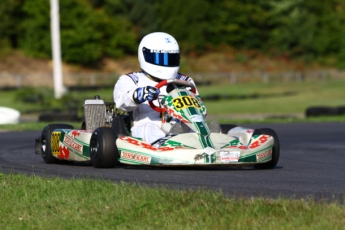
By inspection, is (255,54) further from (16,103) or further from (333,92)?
(16,103)

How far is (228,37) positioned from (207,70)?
597cm

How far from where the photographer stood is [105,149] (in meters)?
7.80

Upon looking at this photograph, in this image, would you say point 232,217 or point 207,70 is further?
point 207,70

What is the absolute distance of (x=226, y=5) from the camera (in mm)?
62656

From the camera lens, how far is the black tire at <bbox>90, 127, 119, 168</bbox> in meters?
7.81

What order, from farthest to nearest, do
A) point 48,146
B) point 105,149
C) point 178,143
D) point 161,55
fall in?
point 48,146 → point 161,55 → point 105,149 → point 178,143

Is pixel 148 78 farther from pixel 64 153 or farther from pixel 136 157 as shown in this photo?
pixel 136 157

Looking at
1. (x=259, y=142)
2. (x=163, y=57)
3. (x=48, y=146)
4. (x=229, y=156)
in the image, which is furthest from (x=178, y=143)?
(x=48, y=146)

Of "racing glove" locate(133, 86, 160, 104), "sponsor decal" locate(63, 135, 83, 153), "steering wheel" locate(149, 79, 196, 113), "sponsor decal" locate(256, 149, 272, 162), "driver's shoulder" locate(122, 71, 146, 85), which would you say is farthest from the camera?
"driver's shoulder" locate(122, 71, 146, 85)

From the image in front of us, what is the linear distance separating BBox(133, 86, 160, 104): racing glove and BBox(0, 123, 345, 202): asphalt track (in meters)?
0.65

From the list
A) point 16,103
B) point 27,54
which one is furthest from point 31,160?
point 27,54

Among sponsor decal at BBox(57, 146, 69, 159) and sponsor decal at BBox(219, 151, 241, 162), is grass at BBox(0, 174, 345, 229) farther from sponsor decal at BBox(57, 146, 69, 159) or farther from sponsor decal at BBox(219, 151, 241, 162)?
sponsor decal at BBox(57, 146, 69, 159)

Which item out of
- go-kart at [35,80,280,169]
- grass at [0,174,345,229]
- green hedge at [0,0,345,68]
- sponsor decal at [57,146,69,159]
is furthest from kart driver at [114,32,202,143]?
green hedge at [0,0,345,68]

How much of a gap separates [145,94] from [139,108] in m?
0.48
